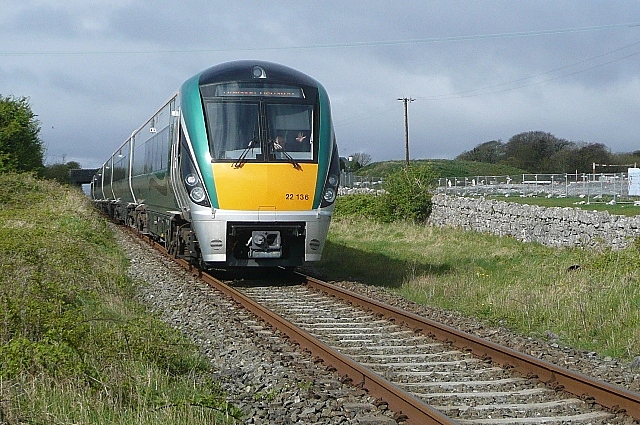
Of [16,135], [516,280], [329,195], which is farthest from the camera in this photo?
[16,135]

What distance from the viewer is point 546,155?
9994 cm

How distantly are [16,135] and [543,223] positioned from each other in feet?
90.2

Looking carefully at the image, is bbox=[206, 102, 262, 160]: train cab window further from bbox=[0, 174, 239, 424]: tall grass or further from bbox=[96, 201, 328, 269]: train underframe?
bbox=[0, 174, 239, 424]: tall grass

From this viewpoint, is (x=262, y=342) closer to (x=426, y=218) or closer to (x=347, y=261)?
(x=347, y=261)

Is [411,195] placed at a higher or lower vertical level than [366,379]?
higher

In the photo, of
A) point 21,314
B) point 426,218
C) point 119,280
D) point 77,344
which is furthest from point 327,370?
point 426,218

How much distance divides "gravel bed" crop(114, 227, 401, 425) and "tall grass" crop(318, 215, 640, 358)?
3150 mm

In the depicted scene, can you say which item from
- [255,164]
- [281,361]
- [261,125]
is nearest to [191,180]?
[255,164]

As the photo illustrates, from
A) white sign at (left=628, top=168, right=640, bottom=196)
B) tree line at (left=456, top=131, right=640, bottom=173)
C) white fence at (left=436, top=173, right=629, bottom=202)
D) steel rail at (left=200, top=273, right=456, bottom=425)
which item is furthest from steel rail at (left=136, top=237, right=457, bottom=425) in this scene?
tree line at (left=456, top=131, right=640, bottom=173)

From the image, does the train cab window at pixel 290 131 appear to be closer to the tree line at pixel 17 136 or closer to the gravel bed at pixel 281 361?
the gravel bed at pixel 281 361

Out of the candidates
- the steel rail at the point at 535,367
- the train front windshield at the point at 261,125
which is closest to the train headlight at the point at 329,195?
the train front windshield at the point at 261,125

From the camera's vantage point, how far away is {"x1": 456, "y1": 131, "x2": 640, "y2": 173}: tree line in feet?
281

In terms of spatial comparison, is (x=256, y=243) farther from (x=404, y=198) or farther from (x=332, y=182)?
(x=404, y=198)

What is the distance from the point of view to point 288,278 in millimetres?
14602
